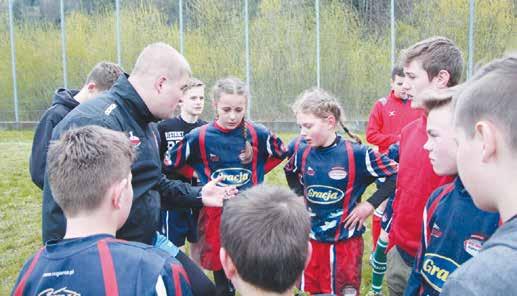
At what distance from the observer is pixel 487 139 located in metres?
1.43

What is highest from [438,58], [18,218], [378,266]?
[438,58]

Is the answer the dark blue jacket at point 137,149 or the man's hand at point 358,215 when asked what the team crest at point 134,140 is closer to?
the dark blue jacket at point 137,149

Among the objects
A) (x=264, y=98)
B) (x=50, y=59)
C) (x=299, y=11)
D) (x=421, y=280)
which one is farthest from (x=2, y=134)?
(x=421, y=280)

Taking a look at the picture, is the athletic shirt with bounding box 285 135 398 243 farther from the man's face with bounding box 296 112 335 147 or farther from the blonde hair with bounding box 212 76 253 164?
the blonde hair with bounding box 212 76 253 164

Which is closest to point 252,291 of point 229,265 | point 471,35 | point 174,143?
point 229,265

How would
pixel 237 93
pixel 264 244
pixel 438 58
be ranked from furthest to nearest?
pixel 237 93 < pixel 438 58 < pixel 264 244

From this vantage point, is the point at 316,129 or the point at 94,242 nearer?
the point at 94,242

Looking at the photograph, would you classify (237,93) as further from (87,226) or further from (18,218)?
(18,218)

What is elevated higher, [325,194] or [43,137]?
[43,137]

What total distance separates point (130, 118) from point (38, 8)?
18.8 metres

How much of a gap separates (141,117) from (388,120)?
3476mm

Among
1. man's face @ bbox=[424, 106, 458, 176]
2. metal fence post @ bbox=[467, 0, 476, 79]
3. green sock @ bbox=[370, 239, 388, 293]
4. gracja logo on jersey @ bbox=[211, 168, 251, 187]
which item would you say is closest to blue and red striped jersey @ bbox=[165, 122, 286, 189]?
gracja logo on jersey @ bbox=[211, 168, 251, 187]

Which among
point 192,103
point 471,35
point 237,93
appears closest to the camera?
point 237,93

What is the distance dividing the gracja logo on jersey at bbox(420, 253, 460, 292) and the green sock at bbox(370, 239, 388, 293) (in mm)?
1995
